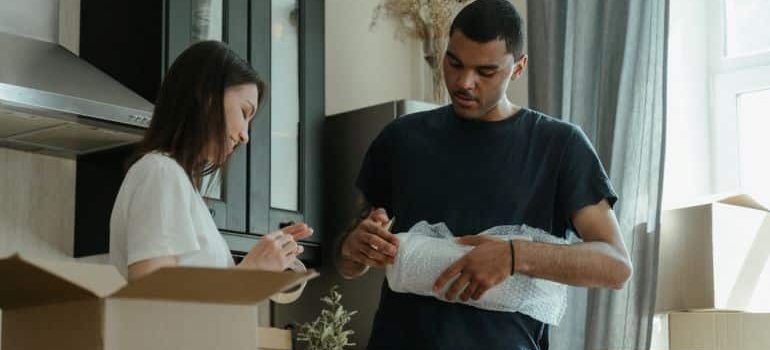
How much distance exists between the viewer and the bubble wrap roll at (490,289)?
5.89 ft

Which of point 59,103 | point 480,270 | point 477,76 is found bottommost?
point 480,270

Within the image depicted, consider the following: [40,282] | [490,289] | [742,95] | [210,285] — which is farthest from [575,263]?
[742,95]

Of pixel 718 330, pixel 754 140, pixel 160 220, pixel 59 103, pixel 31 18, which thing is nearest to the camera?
pixel 160 220

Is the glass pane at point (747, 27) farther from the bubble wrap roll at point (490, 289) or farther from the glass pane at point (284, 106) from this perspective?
the bubble wrap roll at point (490, 289)

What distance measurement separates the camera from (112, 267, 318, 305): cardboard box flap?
3.41ft

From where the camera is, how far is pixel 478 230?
1901 mm

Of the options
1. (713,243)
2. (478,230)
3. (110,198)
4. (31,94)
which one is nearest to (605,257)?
(478,230)

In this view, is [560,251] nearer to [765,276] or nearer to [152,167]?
[152,167]

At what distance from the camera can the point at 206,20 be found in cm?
334

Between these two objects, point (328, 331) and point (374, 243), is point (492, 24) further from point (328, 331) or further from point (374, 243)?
point (328, 331)

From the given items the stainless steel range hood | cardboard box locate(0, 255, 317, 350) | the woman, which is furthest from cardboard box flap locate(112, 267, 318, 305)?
the stainless steel range hood

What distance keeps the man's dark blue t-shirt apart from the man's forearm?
106mm

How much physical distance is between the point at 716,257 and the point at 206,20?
155cm

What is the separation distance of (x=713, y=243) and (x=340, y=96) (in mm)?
1434
